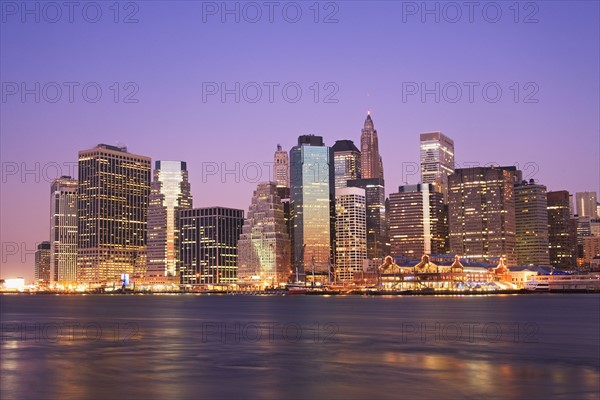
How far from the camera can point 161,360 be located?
58781 mm

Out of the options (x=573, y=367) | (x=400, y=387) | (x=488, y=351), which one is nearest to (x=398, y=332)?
(x=488, y=351)

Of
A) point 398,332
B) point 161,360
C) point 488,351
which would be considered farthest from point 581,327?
point 161,360

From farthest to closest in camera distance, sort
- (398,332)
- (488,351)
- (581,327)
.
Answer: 1. (581,327)
2. (398,332)
3. (488,351)

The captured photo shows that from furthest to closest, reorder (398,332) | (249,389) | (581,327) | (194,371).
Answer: (581,327) → (398,332) → (194,371) → (249,389)

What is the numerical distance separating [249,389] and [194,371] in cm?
850

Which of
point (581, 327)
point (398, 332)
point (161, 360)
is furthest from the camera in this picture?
point (581, 327)

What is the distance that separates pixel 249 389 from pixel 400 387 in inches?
337

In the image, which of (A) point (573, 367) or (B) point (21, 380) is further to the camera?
(A) point (573, 367)

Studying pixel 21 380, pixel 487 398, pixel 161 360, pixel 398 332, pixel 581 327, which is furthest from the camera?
pixel 581 327

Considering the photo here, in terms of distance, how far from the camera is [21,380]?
48844mm

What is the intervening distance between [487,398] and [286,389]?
11250 millimetres

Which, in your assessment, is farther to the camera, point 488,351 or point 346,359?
point 488,351

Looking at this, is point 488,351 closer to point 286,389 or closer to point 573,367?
point 573,367

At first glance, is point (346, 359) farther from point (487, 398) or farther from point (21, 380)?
point (21, 380)
